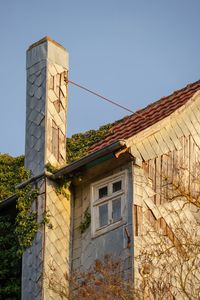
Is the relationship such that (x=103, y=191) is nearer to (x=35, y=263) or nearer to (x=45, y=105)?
(x=35, y=263)

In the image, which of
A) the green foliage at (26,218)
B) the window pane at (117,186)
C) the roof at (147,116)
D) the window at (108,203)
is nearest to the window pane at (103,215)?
the window at (108,203)

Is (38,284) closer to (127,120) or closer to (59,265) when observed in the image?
(59,265)

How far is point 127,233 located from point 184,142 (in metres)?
3.04

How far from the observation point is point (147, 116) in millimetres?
24922

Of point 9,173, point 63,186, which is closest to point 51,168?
point 63,186

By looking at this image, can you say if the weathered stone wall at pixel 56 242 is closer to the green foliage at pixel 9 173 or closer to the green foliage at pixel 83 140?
the green foliage at pixel 83 140

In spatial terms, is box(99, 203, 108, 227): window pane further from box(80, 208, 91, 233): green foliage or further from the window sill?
box(80, 208, 91, 233): green foliage

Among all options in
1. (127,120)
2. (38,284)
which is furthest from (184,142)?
(38,284)

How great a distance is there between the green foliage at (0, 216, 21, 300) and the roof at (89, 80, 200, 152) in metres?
2.62

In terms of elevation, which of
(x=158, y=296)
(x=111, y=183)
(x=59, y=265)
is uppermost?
(x=111, y=183)

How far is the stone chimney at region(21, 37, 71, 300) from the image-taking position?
22344mm

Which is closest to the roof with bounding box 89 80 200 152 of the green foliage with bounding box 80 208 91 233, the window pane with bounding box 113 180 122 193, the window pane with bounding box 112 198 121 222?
the window pane with bounding box 113 180 122 193

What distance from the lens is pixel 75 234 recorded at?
75.7 ft

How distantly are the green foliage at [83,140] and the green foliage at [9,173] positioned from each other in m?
1.40
